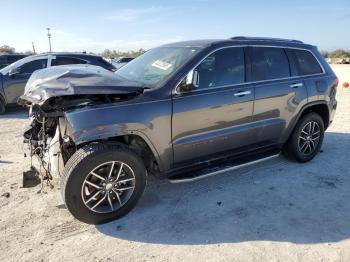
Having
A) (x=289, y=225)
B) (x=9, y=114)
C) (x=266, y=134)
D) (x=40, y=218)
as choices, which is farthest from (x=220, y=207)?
(x=9, y=114)

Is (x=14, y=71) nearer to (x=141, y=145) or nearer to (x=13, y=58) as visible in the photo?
(x=13, y=58)

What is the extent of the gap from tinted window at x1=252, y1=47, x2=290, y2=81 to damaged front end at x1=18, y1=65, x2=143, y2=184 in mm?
1751

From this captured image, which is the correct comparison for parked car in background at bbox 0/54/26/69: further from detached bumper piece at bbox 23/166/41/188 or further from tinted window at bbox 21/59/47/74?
detached bumper piece at bbox 23/166/41/188

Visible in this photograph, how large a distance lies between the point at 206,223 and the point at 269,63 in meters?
2.42

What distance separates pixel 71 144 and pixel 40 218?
2.93 feet

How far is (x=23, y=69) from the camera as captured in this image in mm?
9609

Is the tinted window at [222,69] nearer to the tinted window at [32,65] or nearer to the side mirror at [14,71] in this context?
the tinted window at [32,65]

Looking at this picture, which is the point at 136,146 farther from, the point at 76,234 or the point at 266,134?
the point at 266,134

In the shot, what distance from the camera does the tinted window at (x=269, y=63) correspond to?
4.66m

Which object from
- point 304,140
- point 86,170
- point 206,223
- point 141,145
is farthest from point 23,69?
point 206,223

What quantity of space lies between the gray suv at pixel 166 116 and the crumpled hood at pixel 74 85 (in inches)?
0.4

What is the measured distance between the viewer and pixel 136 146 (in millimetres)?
4047

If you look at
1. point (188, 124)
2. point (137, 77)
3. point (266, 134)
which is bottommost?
point (266, 134)

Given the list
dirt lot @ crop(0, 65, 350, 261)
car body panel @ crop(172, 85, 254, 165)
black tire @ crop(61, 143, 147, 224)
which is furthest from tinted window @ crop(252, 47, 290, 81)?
black tire @ crop(61, 143, 147, 224)
